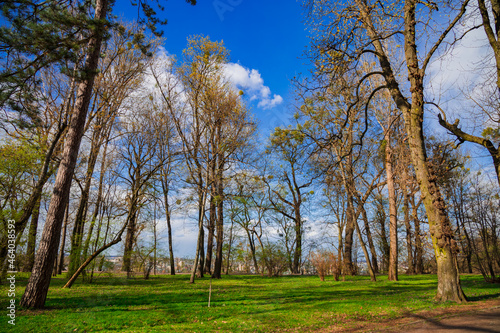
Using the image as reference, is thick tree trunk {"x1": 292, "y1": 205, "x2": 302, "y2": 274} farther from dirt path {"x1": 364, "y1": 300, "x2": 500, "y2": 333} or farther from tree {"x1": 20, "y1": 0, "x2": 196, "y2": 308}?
tree {"x1": 20, "y1": 0, "x2": 196, "y2": 308}

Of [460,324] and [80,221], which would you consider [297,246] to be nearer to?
[80,221]

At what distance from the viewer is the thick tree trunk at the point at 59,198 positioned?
21.8 ft

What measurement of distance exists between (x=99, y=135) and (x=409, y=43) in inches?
588

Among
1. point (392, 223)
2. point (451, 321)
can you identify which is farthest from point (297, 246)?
point (451, 321)

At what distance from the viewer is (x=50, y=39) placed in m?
5.32

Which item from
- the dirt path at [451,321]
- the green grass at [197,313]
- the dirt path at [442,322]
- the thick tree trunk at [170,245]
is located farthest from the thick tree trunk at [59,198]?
the thick tree trunk at [170,245]

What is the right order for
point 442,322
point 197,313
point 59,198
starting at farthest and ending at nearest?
point 59,198, point 197,313, point 442,322

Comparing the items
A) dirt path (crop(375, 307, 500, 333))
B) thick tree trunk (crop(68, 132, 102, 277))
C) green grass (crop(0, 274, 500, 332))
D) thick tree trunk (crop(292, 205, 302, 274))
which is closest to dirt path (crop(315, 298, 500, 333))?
dirt path (crop(375, 307, 500, 333))

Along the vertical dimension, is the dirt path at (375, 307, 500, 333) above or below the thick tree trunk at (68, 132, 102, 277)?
below

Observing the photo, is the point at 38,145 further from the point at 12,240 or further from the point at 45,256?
the point at 45,256

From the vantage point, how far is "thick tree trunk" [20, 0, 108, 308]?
665 cm

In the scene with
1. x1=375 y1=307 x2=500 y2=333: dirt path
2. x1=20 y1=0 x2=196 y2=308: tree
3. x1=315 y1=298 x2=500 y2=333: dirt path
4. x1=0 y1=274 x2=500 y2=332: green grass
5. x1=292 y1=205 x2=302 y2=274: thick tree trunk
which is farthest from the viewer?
x1=292 y1=205 x2=302 y2=274: thick tree trunk

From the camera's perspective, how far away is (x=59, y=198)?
7324 mm

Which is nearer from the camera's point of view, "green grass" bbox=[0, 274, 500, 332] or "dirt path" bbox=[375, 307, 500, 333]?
"dirt path" bbox=[375, 307, 500, 333]
